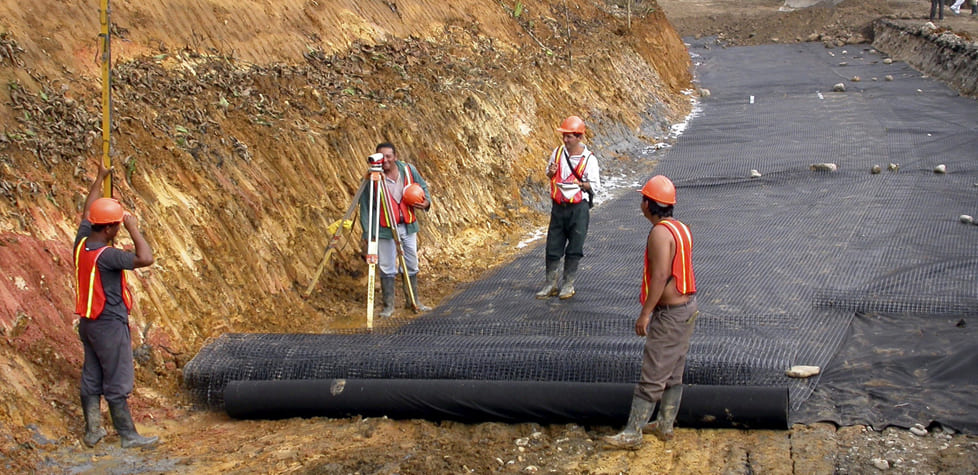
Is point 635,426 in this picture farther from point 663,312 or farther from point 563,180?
point 563,180

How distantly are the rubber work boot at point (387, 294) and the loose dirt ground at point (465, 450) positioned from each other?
→ 2173 millimetres

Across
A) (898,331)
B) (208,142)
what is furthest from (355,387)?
(898,331)

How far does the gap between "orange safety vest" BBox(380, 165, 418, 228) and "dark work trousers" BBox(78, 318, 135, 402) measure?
2812 millimetres

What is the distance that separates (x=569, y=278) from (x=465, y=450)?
10.4ft

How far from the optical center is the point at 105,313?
5.90 m

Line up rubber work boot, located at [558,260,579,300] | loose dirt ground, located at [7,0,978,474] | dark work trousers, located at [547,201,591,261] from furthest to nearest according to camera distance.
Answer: rubber work boot, located at [558,260,579,300]
dark work trousers, located at [547,201,591,261]
loose dirt ground, located at [7,0,978,474]

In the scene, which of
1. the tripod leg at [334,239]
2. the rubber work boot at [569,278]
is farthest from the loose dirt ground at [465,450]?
the rubber work boot at [569,278]

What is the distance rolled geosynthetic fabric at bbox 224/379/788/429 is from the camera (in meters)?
6.13

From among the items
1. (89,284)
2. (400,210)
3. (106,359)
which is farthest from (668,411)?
(89,284)

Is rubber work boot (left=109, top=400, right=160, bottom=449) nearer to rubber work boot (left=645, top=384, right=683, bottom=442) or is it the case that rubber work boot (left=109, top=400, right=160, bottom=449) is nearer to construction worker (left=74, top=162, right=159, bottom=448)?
construction worker (left=74, top=162, right=159, bottom=448)

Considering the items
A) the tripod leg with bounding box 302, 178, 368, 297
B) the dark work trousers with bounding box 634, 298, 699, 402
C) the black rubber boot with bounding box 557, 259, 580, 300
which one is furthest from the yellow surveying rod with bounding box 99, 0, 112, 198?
the black rubber boot with bounding box 557, 259, 580, 300

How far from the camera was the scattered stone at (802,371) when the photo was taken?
260 inches

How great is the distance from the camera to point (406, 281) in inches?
343

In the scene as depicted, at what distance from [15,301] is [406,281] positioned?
3.31 metres
